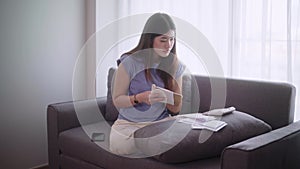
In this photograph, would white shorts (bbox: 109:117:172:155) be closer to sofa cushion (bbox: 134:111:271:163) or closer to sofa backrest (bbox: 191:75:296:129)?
sofa cushion (bbox: 134:111:271:163)

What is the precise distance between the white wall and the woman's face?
1.37 metres

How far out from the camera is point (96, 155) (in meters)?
2.39

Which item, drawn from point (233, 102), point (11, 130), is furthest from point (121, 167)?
point (11, 130)

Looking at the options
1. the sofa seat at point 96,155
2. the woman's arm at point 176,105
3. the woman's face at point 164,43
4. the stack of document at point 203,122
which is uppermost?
the woman's face at point 164,43

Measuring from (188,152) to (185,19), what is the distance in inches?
57.8

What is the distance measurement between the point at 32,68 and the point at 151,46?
1365mm

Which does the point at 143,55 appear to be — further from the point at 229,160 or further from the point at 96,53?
the point at 96,53

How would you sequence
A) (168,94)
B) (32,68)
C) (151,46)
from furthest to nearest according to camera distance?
(32,68), (151,46), (168,94)

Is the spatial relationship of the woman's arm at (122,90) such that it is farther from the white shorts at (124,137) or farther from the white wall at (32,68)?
the white wall at (32,68)

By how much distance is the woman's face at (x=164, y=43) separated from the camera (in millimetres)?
Answer: 2171

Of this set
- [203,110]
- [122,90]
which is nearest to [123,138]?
[122,90]

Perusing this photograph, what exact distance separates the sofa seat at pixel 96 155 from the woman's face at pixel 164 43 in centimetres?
63

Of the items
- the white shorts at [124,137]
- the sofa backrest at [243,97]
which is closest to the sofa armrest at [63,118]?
the white shorts at [124,137]

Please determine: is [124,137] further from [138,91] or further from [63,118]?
[63,118]
